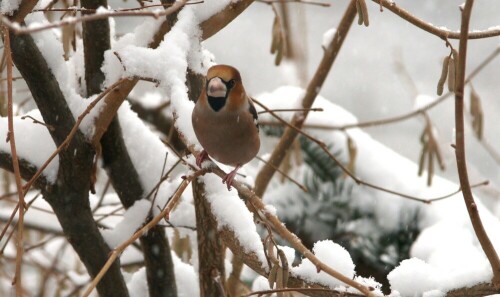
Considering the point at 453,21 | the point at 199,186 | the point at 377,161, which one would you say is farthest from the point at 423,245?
the point at 453,21

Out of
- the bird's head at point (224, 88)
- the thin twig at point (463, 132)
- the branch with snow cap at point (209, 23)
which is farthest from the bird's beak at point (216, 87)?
the thin twig at point (463, 132)

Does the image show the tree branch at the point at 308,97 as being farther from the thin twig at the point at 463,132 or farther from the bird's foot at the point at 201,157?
the thin twig at the point at 463,132

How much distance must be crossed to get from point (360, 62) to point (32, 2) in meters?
2.74

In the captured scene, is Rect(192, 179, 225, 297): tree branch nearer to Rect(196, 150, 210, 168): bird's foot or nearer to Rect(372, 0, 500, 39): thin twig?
Rect(196, 150, 210, 168): bird's foot

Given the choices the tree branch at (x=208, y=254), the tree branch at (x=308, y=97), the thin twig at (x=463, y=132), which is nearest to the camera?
the thin twig at (x=463, y=132)

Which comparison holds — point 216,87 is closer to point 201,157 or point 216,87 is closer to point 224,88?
point 224,88

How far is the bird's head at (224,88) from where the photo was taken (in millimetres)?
992

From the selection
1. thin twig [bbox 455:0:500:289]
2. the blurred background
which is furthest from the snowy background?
thin twig [bbox 455:0:500:289]

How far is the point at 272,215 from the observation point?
0.81 metres

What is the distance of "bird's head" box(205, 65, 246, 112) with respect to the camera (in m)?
0.99

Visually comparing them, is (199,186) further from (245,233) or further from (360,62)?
(360,62)

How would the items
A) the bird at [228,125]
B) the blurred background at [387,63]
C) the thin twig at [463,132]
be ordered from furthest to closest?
the blurred background at [387,63], the bird at [228,125], the thin twig at [463,132]

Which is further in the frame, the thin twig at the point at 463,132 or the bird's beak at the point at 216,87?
the bird's beak at the point at 216,87

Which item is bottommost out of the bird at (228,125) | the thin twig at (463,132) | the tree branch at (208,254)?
the thin twig at (463,132)
